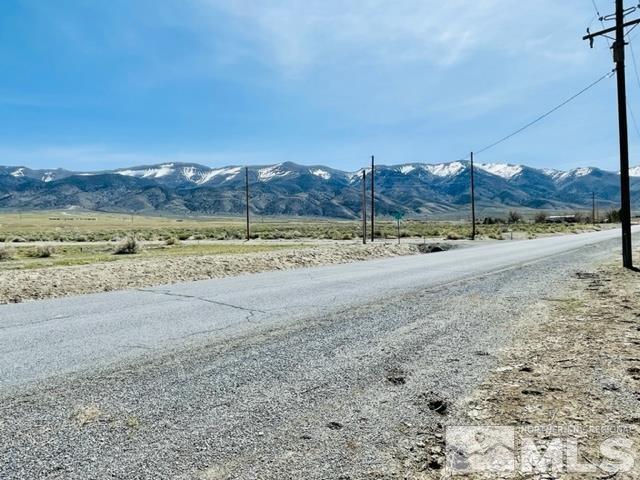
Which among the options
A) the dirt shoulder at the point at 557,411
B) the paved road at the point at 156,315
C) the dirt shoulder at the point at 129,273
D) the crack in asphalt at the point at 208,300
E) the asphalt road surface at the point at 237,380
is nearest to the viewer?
the dirt shoulder at the point at 557,411

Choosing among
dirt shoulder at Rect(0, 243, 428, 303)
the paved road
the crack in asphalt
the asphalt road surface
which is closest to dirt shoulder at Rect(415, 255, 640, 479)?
the asphalt road surface

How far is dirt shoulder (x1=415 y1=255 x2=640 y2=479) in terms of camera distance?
3.20m

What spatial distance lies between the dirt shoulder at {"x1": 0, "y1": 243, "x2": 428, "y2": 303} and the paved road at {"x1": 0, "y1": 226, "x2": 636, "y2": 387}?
5.37ft

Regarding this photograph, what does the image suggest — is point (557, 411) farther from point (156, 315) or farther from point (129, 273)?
point (129, 273)

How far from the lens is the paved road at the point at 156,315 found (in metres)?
5.83

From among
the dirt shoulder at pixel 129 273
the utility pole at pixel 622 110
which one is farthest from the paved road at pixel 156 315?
the utility pole at pixel 622 110

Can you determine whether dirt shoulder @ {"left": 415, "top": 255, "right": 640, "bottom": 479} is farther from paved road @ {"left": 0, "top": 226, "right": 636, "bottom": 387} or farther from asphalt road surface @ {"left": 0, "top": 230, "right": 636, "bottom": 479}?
paved road @ {"left": 0, "top": 226, "right": 636, "bottom": 387}

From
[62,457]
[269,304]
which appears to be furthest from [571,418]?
[269,304]

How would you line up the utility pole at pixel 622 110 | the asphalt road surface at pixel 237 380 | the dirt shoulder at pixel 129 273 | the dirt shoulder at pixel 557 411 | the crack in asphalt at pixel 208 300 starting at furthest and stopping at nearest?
the utility pole at pixel 622 110 → the dirt shoulder at pixel 129 273 → the crack in asphalt at pixel 208 300 → the asphalt road surface at pixel 237 380 → the dirt shoulder at pixel 557 411

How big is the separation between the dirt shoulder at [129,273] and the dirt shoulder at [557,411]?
10.6m

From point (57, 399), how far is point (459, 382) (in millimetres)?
3785

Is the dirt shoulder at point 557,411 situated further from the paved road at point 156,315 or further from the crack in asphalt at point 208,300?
the crack in asphalt at point 208,300

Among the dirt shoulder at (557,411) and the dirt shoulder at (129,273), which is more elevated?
the dirt shoulder at (129,273)

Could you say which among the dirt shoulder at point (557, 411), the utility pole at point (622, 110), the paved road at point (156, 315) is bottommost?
the dirt shoulder at point (557, 411)
